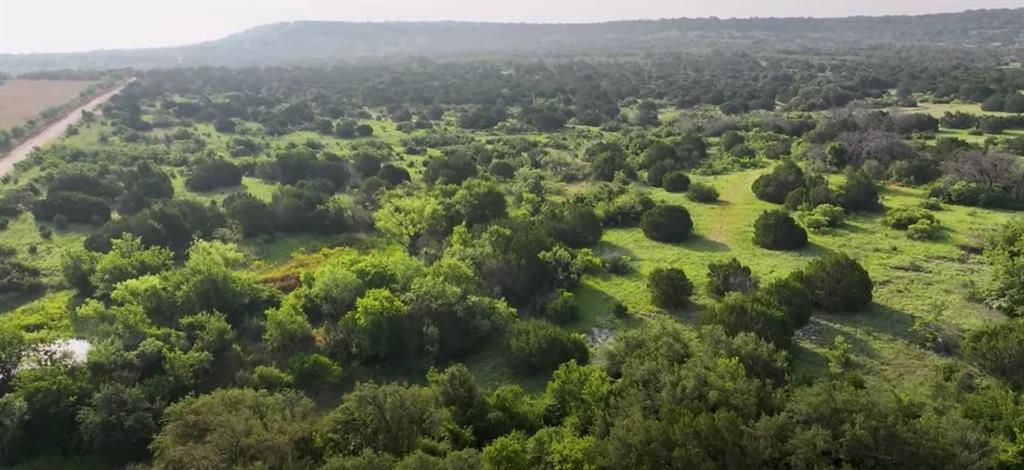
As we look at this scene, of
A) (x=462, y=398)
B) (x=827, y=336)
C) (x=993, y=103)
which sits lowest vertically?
(x=827, y=336)

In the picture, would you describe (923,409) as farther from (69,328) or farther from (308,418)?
(69,328)

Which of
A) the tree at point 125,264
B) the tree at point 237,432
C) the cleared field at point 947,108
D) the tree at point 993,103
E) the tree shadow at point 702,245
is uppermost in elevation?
the tree at point 993,103

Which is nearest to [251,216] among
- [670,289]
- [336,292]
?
[336,292]

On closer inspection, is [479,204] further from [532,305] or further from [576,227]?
[532,305]

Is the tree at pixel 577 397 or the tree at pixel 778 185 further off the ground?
the tree at pixel 778 185

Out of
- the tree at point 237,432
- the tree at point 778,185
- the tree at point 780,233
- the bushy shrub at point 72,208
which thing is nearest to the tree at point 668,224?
the tree at point 780,233

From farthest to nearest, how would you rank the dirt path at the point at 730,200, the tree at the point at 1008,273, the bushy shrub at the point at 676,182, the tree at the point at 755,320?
the bushy shrub at the point at 676,182
the dirt path at the point at 730,200
the tree at the point at 1008,273
the tree at the point at 755,320

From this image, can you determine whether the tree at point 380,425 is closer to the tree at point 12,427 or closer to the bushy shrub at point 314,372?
the bushy shrub at point 314,372
